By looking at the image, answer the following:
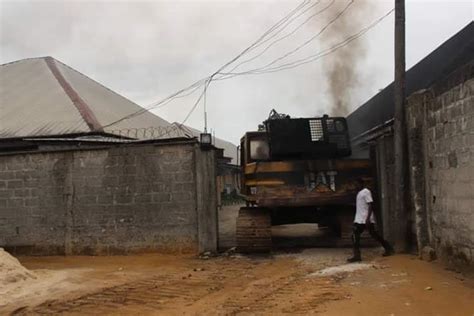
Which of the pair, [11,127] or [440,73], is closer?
[440,73]

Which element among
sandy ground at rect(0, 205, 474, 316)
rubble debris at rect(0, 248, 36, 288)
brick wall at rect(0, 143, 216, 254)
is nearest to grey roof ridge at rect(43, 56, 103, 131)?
brick wall at rect(0, 143, 216, 254)

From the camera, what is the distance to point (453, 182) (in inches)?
338

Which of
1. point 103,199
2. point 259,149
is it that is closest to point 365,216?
point 259,149

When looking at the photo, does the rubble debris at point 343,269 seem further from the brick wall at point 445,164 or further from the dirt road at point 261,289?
the brick wall at point 445,164

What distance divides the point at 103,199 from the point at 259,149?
374 cm

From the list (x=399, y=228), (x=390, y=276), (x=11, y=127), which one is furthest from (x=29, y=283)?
(x=11, y=127)

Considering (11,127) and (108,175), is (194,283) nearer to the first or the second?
(108,175)

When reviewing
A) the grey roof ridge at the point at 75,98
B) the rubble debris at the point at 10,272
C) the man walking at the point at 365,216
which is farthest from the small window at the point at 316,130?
the grey roof ridge at the point at 75,98

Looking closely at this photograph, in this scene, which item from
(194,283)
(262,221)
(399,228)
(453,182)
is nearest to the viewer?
(453,182)

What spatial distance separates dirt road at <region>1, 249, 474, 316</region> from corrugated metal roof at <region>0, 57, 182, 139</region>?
932 cm

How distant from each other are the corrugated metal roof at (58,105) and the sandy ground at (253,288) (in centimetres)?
909

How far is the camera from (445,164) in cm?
894

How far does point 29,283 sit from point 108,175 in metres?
3.91

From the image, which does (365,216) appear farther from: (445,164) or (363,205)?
(445,164)
